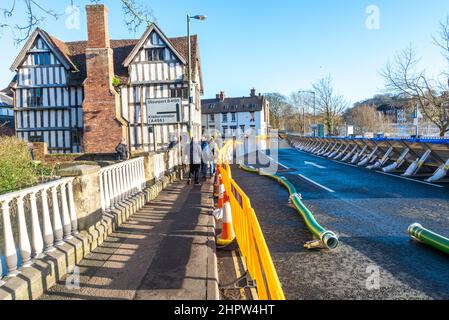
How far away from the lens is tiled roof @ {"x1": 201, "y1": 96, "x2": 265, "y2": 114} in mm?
72125

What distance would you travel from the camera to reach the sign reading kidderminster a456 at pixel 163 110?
1169 centimetres

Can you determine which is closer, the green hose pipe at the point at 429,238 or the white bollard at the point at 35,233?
the white bollard at the point at 35,233

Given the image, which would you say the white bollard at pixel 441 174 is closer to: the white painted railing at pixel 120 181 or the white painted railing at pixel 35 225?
the white painted railing at pixel 120 181

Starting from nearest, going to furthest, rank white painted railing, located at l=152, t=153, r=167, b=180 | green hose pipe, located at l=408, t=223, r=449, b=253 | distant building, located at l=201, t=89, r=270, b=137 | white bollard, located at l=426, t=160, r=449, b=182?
green hose pipe, located at l=408, t=223, r=449, b=253 < white painted railing, located at l=152, t=153, r=167, b=180 < white bollard, located at l=426, t=160, r=449, b=182 < distant building, located at l=201, t=89, r=270, b=137

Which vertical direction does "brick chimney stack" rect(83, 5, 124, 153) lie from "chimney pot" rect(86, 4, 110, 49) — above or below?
below

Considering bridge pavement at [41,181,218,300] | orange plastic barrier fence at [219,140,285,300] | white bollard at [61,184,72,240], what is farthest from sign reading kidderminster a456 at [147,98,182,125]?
white bollard at [61,184,72,240]

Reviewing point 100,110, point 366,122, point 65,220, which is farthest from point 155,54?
point 366,122

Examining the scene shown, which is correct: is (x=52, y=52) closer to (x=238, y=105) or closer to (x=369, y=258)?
(x=369, y=258)

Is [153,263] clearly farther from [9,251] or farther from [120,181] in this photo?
[120,181]

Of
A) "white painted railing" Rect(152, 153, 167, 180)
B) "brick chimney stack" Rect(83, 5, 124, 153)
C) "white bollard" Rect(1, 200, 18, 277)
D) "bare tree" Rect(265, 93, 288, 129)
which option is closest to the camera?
"white bollard" Rect(1, 200, 18, 277)

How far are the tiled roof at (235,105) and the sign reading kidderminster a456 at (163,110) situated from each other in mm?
61036

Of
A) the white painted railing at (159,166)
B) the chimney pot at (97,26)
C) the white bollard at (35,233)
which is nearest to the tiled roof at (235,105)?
the chimney pot at (97,26)

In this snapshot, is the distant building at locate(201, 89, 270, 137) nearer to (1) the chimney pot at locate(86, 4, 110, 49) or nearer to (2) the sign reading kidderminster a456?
(1) the chimney pot at locate(86, 4, 110, 49)

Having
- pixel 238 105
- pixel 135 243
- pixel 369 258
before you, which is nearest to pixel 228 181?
pixel 135 243
